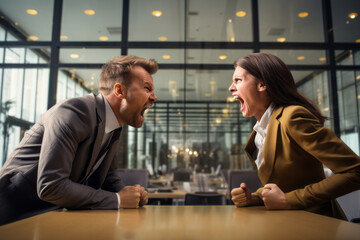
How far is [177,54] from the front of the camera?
6.74 meters

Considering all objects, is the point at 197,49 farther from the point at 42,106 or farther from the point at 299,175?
the point at 299,175

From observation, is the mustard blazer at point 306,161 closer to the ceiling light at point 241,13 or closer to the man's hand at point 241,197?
the man's hand at point 241,197

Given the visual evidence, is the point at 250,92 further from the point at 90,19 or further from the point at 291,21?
the point at 90,19

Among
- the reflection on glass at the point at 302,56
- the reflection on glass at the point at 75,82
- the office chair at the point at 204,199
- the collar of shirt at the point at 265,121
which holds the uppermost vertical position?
the reflection on glass at the point at 302,56

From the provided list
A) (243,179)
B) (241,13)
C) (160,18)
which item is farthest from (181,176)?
(241,13)

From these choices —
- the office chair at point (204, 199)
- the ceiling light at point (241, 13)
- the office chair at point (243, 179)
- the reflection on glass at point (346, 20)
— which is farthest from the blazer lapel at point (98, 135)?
the reflection on glass at point (346, 20)

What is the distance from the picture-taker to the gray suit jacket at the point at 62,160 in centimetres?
118

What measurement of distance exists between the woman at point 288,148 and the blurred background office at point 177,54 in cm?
501

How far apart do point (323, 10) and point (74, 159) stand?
721cm

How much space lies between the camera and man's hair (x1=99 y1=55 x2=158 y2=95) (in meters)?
1.71

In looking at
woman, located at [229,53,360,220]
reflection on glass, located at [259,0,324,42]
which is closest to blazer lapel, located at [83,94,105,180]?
woman, located at [229,53,360,220]

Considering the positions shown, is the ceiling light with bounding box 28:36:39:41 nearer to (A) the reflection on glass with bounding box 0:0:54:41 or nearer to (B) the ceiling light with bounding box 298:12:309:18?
(A) the reflection on glass with bounding box 0:0:54:41

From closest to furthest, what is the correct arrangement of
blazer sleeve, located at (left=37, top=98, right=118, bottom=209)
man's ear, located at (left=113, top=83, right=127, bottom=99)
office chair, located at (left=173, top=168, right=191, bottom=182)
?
1. blazer sleeve, located at (left=37, top=98, right=118, bottom=209)
2. man's ear, located at (left=113, top=83, right=127, bottom=99)
3. office chair, located at (left=173, top=168, right=191, bottom=182)

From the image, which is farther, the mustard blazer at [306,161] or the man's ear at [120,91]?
the man's ear at [120,91]
